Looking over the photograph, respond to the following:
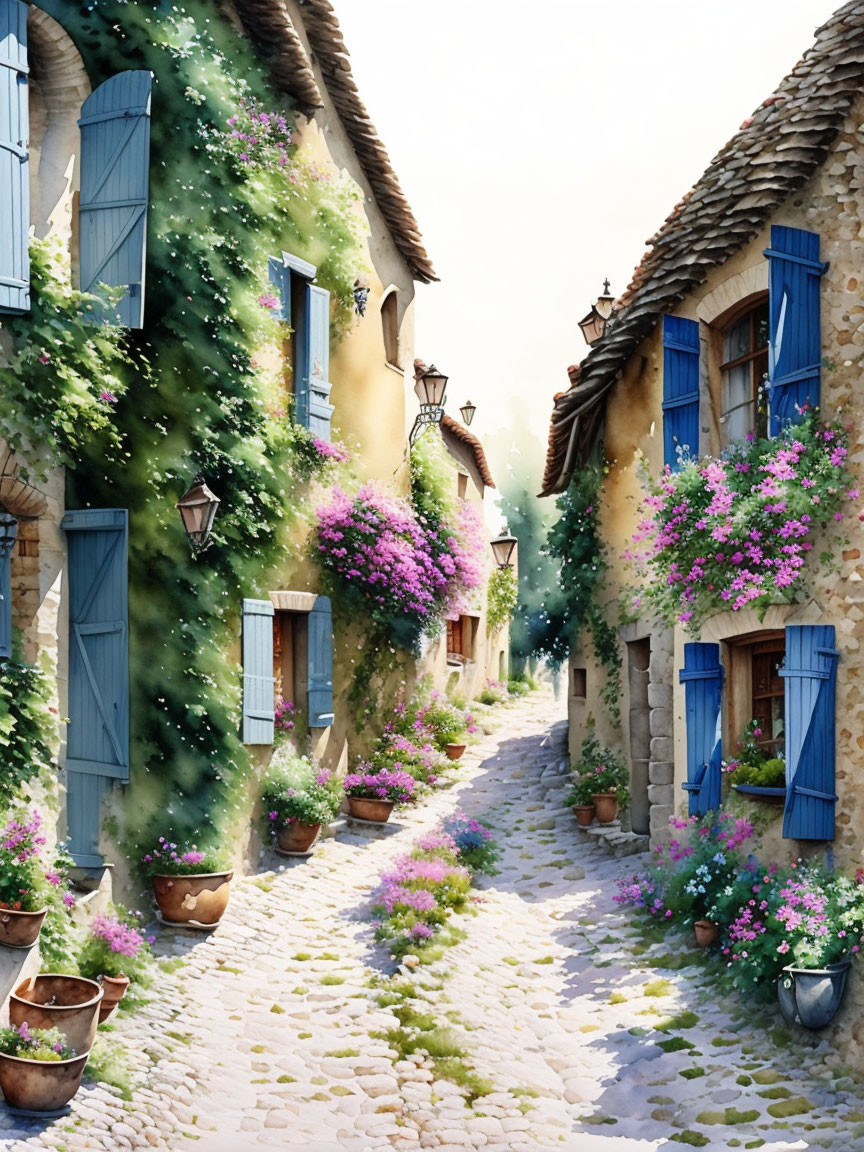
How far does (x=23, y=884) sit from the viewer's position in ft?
24.2

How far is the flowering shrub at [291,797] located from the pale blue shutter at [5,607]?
432 centimetres

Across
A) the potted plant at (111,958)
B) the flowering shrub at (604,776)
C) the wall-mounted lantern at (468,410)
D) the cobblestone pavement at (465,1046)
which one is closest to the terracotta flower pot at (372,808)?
the cobblestone pavement at (465,1046)

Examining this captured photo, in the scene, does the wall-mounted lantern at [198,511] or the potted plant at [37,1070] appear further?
the wall-mounted lantern at [198,511]

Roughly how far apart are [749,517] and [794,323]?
1430 mm

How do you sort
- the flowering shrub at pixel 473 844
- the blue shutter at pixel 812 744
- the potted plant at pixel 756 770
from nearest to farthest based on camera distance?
the blue shutter at pixel 812 744 → the potted plant at pixel 756 770 → the flowering shrub at pixel 473 844

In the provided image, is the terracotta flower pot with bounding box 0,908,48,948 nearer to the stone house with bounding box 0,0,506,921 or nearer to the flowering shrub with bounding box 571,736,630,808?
the stone house with bounding box 0,0,506,921

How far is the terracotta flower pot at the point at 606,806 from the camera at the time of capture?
13.2 metres

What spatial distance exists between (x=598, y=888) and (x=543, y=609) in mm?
5693

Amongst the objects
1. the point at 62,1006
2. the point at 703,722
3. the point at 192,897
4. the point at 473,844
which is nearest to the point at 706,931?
the point at 703,722

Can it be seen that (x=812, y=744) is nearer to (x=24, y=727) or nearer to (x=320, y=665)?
(x=24, y=727)

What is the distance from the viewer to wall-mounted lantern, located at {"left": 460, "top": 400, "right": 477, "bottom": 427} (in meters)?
20.5

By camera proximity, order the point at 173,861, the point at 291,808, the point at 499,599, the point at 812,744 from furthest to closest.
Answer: the point at 499,599 < the point at 291,808 < the point at 173,861 < the point at 812,744

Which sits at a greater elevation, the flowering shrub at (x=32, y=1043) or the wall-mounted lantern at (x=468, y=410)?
the wall-mounted lantern at (x=468, y=410)

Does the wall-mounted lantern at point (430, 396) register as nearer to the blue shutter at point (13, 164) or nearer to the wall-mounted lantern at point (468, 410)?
the wall-mounted lantern at point (468, 410)
